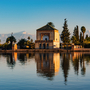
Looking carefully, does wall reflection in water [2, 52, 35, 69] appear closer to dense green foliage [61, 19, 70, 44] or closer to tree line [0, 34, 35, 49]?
tree line [0, 34, 35, 49]

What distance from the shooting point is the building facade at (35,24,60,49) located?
292 ft

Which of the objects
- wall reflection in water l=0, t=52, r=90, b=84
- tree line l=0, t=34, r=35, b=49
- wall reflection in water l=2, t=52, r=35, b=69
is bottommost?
wall reflection in water l=2, t=52, r=35, b=69

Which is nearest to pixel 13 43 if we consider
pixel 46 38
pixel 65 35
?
pixel 46 38

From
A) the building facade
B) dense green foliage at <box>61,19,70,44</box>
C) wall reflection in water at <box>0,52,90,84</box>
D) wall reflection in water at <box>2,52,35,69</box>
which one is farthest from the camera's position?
dense green foliage at <box>61,19,70,44</box>

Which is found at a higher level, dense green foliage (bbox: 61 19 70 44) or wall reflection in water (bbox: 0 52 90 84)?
dense green foliage (bbox: 61 19 70 44)

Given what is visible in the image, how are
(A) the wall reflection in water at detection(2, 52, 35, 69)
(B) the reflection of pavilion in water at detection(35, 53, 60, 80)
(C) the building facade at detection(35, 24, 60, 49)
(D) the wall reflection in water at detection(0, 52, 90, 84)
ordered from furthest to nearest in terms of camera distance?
(C) the building facade at detection(35, 24, 60, 49), (A) the wall reflection in water at detection(2, 52, 35, 69), (D) the wall reflection in water at detection(0, 52, 90, 84), (B) the reflection of pavilion in water at detection(35, 53, 60, 80)

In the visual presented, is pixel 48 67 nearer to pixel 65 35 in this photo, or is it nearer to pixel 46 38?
pixel 46 38

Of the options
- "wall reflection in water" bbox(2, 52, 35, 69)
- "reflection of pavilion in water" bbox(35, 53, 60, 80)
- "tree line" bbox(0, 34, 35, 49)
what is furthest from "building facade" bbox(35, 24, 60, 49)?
"reflection of pavilion in water" bbox(35, 53, 60, 80)

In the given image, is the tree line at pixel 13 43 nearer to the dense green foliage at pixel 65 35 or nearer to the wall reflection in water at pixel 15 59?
the dense green foliage at pixel 65 35

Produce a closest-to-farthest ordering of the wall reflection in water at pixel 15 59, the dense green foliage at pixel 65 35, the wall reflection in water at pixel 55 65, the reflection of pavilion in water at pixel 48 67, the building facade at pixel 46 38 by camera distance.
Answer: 1. the reflection of pavilion in water at pixel 48 67
2. the wall reflection in water at pixel 55 65
3. the wall reflection in water at pixel 15 59
4. the building facade at pixel 46 38
5. the dense green foliage at pixel 65 35

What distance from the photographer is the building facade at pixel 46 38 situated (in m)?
89.1

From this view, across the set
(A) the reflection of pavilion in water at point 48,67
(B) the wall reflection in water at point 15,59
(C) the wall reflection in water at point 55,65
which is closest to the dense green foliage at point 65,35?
(B) the wall reflection in water at point 15,59

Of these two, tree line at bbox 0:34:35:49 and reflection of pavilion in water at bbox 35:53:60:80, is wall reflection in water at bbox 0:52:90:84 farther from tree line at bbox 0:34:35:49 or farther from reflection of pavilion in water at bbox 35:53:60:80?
tree line at bbox 0:34:35:49

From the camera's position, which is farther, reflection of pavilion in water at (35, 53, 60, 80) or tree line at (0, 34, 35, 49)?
tree line at (0, 34, 35, 49)
